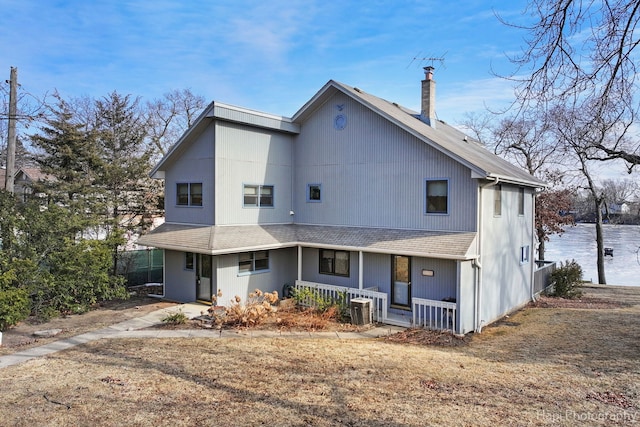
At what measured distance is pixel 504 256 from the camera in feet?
48.4

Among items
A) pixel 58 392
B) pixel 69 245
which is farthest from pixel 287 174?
pixel 58 392

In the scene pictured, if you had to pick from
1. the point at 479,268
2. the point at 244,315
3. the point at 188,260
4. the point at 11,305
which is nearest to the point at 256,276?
the point at 188,260

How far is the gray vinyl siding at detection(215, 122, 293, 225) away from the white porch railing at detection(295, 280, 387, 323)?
2.96 m

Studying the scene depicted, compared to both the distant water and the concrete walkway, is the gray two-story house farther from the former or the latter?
the distant water

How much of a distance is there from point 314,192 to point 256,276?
3845 mm

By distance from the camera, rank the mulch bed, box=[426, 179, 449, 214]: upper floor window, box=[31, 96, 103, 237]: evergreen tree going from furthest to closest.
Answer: box=[31, 96, 103, 237]: evergreen tree < the mulch bed < box=[426, 179, 449, 214]: upper floor window

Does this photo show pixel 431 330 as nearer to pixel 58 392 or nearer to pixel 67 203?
pixel 58 392

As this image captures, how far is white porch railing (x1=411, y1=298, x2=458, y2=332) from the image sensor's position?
40.0 feet

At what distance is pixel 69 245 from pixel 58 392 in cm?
746

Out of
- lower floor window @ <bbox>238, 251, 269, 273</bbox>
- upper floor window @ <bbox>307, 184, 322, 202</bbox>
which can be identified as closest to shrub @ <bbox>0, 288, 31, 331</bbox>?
lower floor window @ <bbox>238, 251, 269, 273</bbox>

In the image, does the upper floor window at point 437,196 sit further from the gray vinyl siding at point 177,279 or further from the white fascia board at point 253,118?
the gray vinyl siding at point 177,279

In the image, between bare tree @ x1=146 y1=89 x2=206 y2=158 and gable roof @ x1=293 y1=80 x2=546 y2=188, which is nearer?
gable roof @ x1=293 y1=80 x2=546 y2=188

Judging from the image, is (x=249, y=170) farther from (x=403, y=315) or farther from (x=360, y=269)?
(x=403, y=315)

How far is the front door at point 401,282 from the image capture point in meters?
14.0
